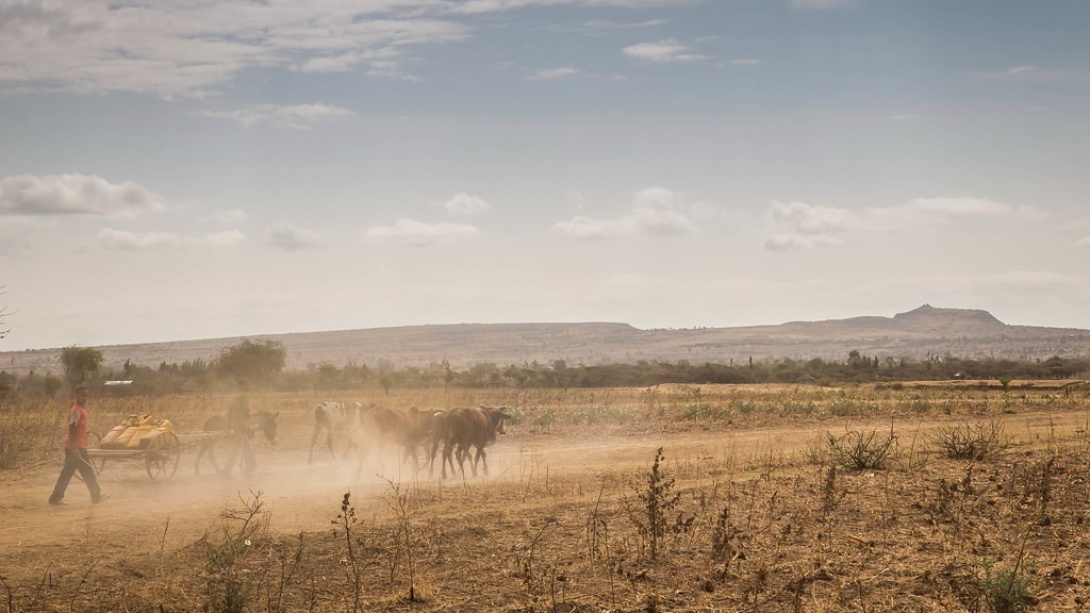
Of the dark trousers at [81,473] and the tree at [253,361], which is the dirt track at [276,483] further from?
the tree at [253,361]

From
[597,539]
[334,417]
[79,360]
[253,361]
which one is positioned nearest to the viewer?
[597,539]

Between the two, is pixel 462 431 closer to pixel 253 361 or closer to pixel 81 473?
pixel 81 473

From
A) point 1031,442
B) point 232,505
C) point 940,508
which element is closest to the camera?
point 940,508

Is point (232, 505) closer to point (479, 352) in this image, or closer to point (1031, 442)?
point (1031, 442)

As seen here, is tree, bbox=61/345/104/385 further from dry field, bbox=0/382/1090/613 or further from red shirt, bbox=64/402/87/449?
red shirt, bbox=64/402/87/449

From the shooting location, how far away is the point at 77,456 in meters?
15.9

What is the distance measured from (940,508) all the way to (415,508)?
7.55 metres

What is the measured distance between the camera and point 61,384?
7181 centimetres

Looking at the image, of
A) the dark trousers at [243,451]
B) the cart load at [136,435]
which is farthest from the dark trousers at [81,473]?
the dark trousers at [243,451]

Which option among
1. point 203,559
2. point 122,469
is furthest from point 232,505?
point 122,469

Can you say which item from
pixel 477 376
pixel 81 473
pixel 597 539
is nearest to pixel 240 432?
pixel 81 473

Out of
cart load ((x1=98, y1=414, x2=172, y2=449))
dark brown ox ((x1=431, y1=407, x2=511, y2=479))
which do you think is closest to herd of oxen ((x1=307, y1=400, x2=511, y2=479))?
dark brown ox ((x1=431, y1=407, x2=511, y2=479))

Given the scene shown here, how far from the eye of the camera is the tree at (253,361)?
7394 cm

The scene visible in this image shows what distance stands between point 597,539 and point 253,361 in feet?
220
